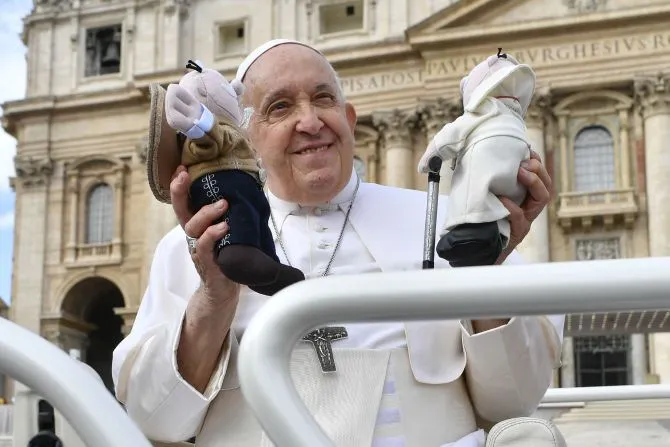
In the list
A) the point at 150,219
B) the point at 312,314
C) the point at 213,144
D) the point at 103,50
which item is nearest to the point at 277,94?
the point at 213,144

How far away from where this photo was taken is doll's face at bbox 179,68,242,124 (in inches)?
80.2

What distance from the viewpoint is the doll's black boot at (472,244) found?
1806 millimetres

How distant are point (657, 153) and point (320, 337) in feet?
61.1

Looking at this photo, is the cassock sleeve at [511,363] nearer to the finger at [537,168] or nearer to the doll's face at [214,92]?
the finger at [537,168]

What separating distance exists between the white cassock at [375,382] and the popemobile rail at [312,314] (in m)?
0.89

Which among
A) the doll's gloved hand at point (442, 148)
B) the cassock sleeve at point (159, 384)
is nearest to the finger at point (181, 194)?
the cassock sleeve at point (159, 384)

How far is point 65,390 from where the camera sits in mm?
1210

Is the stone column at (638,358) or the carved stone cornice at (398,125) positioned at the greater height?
the carved stone cornice at (398,125)

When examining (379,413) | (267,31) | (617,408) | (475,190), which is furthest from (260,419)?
(267,31)

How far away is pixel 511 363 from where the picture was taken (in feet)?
7.07

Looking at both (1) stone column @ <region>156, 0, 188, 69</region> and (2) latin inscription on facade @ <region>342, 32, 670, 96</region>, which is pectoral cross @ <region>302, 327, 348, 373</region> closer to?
(2) latin inscription on facade @ <region>342, 32, 670, 96</region>

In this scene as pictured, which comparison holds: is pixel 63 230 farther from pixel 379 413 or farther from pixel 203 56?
pixel 379 413

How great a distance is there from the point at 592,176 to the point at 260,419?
20371 mm

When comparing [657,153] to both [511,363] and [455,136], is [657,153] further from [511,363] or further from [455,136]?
[455,136]
